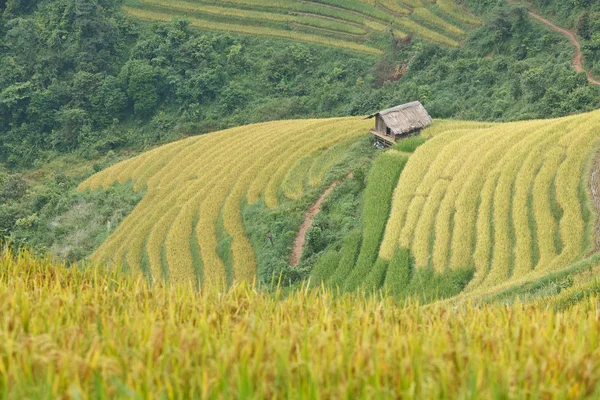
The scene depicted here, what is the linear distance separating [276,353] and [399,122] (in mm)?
17662

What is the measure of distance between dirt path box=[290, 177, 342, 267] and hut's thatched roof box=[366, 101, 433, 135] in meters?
2.62

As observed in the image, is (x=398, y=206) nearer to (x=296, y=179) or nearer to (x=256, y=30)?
(x=296, y=179)

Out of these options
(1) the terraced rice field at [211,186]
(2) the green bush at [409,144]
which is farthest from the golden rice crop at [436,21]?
(2) the green bush at [409,144]

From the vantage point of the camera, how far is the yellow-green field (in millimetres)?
4215

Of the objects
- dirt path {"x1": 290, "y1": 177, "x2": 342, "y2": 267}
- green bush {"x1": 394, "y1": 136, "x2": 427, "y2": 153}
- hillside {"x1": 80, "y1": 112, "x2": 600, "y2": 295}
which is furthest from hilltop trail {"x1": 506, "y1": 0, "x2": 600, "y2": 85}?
dirt path {"x1": 290, "y1": 177, "x2": 342, "y2": 267}

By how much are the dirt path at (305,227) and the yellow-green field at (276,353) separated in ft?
38.1

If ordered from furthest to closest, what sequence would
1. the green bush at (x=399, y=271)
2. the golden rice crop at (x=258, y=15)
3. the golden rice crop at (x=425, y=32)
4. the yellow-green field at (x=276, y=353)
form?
1. the golden rice crop at (x=258, y=15)
2. the golden rice crop at (x=425, y=32)
3. the green bush at (x=399, y=271)
4. the yellow-green field at (x=276, y=353)

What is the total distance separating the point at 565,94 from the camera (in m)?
26.7

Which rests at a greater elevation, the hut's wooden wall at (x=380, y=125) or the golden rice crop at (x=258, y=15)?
the golden rice crop at (x=258, y=15)

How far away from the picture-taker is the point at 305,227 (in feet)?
61.4

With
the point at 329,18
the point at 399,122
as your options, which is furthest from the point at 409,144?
the point at 329,18

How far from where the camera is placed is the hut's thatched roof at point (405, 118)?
21658 mm

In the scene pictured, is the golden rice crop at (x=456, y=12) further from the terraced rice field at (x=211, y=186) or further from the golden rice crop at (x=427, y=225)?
the golden rice crop at (x=427, y=225)

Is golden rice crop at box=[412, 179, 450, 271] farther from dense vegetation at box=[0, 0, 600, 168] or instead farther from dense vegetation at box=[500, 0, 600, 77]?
dense vegetation at box=[500, 0, 600, 77]
